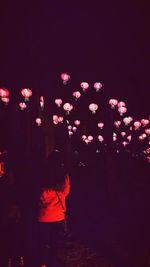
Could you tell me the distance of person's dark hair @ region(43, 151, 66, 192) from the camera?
6.50 metres

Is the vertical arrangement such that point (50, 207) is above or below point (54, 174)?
below

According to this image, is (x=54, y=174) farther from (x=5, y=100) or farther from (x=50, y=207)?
(x=5, y=100)

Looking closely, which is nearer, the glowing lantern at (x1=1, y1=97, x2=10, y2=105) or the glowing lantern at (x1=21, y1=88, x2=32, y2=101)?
the glowing lantern at (x1=21, y1=88, x2=32, y2=101)

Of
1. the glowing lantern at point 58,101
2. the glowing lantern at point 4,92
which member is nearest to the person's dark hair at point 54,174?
the glowing lantern at point 4,92

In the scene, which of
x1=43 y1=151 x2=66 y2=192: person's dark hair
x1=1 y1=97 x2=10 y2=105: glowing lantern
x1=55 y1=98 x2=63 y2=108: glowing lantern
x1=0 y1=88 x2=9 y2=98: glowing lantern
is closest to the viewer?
x1=43 y1=151 x2=66 y2=192: person's dark hair

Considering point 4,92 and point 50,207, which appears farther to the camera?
point 4,92

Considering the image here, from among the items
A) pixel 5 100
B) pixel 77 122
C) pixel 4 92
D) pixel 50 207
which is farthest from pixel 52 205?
pixel 77 122

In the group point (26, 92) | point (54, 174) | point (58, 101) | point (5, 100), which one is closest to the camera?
point (54, 174)

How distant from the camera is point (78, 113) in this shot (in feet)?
112

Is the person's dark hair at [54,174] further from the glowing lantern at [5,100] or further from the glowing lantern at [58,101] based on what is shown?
the glowing lantern at [58,101]

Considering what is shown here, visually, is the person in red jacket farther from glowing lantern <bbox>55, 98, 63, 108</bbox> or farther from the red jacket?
glowing lantern <bbox>55, 98, 63, 108</bbox>

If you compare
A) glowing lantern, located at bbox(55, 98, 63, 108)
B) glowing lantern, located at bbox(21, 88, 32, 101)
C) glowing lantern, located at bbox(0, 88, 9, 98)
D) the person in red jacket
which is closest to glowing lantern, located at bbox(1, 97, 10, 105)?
glowing lantern, located at bbox(0, 88, 9, 98)

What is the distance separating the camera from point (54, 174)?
257 inches

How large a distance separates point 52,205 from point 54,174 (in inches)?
21.1
